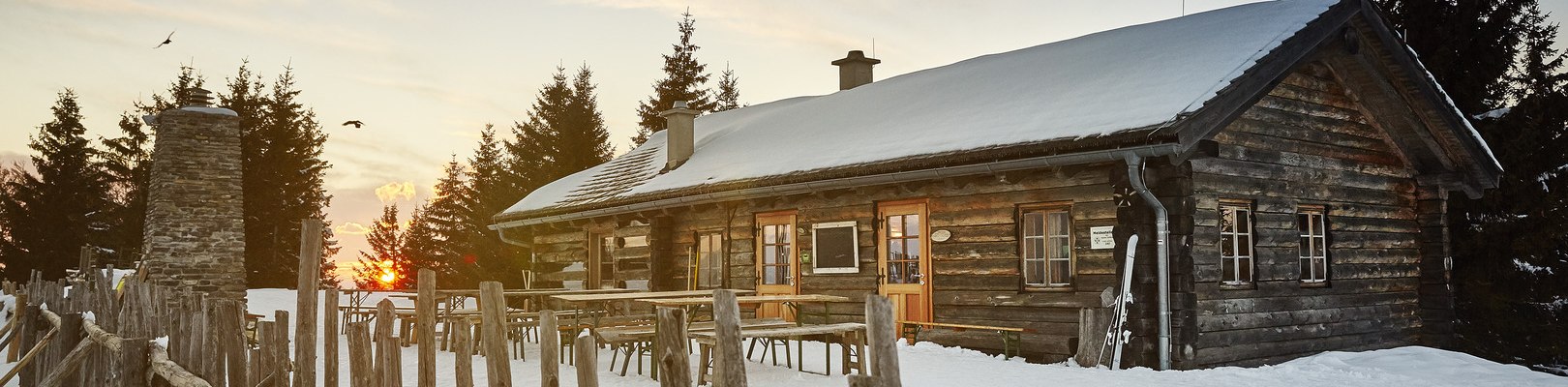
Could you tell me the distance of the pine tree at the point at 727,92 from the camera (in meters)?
40.1

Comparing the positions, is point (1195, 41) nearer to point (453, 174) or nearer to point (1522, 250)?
point (1522, 250)

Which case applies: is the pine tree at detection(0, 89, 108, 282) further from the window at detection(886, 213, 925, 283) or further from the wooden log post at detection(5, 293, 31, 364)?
the window at detection(886, 213, 925, 283)

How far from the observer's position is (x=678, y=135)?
19609 millimetres

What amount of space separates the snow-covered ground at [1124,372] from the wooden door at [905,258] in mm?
748

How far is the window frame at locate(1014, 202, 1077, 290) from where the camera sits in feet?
39.0

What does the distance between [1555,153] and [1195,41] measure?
6.45m

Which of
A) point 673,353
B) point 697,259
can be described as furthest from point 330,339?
point 697,259

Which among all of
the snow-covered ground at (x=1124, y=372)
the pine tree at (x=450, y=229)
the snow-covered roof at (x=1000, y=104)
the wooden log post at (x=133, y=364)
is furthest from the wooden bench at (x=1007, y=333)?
the pine tree at (x=450, y=229)

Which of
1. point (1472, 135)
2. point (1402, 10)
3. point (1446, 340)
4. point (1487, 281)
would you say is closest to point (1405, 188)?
point (1472, 135)

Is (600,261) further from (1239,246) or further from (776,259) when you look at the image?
(1239,246)

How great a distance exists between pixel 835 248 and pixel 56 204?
3213 centimetres

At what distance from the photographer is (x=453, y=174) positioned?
44156 millimetres

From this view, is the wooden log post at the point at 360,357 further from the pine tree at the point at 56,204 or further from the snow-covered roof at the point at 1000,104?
the pine tree at the point at 56,204

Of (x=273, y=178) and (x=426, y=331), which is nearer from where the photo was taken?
(x=426, y=331)
